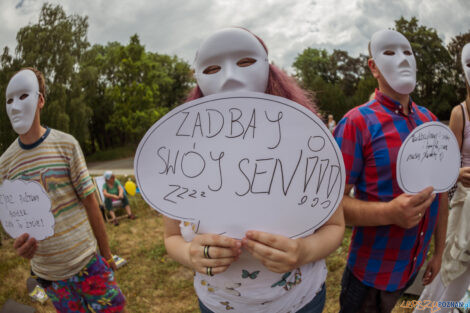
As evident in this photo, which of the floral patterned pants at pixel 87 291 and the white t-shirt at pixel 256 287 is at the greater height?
the white t-shirt at pixel 256 287

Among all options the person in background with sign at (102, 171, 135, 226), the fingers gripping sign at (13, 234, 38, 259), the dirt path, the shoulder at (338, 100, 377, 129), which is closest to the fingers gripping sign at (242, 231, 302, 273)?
the shoulder at (338, 100, 377, 129)

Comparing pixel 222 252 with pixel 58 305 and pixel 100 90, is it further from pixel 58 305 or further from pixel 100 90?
pixel 100 90

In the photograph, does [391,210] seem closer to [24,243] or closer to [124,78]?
[24,243]

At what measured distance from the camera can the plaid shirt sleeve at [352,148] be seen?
51.3 inches

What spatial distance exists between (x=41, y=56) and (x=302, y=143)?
885 cm

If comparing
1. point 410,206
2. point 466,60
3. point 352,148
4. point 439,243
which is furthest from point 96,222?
point 466,60

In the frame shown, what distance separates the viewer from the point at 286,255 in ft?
2.56

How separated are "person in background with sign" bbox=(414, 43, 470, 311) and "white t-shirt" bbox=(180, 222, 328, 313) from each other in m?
1.18

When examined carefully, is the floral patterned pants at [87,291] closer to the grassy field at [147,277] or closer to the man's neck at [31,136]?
the man's neck at [31,136]

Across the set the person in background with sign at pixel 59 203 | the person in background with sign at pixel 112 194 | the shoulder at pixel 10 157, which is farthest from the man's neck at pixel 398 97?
the person in background with sign at pixel 112 194

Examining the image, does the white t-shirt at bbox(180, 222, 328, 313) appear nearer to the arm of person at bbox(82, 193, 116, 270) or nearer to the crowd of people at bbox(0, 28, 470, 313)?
the crowd of people at bbox(0, 28, 470, 313)

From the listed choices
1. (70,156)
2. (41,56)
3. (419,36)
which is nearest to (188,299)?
(70,156)

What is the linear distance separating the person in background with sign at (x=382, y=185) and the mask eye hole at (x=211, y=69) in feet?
2.44

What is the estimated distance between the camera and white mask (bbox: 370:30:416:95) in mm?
1314
